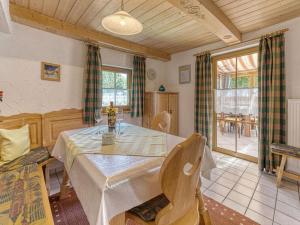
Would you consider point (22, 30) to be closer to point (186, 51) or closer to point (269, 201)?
point (186, 51)

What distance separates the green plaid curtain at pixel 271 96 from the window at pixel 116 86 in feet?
8.24

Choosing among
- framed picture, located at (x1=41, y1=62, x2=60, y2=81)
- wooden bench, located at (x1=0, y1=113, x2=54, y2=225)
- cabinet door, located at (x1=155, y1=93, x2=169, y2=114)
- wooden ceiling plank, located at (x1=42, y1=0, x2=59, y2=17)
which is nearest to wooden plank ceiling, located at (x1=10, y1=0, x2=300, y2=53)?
wooden ceiling plank, located at (x1=42, y1=0, x2=59, y2=17)

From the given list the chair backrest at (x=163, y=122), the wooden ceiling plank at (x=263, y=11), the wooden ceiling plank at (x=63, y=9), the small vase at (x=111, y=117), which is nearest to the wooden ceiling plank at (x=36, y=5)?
the wooden ceiling plank at (x=63, y=9)

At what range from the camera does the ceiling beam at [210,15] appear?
1659 millimetres

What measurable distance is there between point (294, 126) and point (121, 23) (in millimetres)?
2658

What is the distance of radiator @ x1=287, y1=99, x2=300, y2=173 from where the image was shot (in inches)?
86.2

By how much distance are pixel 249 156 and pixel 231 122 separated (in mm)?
717

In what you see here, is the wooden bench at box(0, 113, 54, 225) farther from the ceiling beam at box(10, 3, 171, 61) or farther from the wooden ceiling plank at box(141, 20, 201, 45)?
the wooden ceiling plank at box(141, 20, 201, 45)

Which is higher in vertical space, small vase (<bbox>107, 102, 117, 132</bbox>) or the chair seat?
small vase (<bbox>107, 102, 117, 132</bbox>)

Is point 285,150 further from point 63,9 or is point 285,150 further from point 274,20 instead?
point 63,9

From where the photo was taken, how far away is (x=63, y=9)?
2078 millimetres

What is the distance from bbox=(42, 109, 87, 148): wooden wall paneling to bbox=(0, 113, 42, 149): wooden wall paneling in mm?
67

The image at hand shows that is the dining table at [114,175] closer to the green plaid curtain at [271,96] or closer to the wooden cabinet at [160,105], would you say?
the green plaid curtain at [271,96]

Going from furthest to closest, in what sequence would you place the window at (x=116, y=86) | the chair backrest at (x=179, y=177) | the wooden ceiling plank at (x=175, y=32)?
the window at (x=116, y=86) < the wooden ceiling plank at (x=175, y=32) < the chair backrest at (x=179, y=177)
